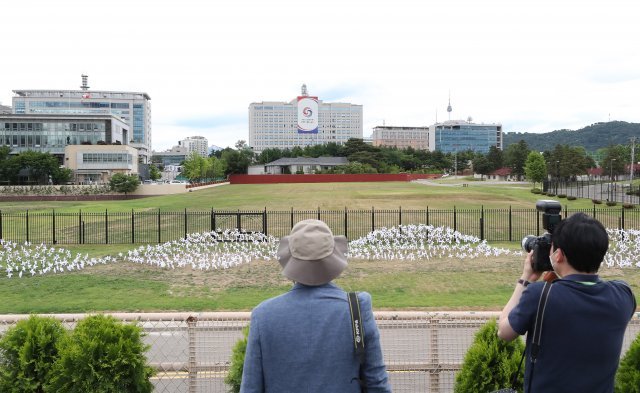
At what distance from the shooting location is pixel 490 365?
15.0 ft

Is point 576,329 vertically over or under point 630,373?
over

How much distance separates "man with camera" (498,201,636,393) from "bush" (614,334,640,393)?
4.12ft

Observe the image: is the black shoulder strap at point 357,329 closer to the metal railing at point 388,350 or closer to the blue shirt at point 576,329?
the blue shirt at point 576,329

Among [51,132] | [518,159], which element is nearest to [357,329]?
[51,132]

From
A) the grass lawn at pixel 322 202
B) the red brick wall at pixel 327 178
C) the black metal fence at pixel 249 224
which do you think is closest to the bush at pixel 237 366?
the black metal fence at pixel 249 224

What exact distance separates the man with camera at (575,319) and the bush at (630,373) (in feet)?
4.12

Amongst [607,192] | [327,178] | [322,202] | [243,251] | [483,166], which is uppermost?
[483,166]

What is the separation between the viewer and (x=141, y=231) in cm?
2844

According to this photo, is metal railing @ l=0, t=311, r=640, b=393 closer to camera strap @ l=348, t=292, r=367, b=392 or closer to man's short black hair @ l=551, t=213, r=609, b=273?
man's short black hair @ l=551, t=213, r=609, b=273

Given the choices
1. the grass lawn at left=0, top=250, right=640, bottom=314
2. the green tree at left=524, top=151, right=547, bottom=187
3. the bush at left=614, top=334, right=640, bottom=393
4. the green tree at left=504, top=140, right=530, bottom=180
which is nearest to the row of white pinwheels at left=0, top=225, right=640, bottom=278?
the grass lawn at left=0, top=250, right=640, bottom=314

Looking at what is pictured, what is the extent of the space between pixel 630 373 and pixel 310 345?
296 centimetres

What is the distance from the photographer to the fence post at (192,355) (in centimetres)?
486

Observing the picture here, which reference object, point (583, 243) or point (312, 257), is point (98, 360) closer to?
point (312, 257)

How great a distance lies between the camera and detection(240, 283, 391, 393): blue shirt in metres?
2.79
